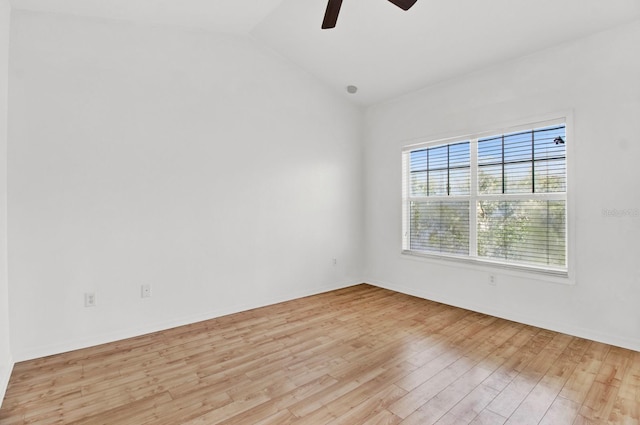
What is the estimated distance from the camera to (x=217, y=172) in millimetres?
3594

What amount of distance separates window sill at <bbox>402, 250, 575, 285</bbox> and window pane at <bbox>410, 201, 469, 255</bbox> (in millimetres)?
104

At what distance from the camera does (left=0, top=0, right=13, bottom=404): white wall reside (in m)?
2.26

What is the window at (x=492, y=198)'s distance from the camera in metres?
3.24

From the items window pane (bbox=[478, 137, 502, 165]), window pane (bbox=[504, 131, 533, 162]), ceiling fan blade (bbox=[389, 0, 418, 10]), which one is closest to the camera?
ceiling fan blade (bbox=[389, 0, 418, 10])

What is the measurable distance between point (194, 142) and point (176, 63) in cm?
80

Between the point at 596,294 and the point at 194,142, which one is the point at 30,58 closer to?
the point at 194,142

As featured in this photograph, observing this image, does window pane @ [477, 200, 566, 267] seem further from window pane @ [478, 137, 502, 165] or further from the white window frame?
window pane @ [478, 137, 502, 165]

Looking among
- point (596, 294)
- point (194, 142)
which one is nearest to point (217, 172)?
point (194, 142)

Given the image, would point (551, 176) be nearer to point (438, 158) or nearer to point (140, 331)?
point (438, 158)

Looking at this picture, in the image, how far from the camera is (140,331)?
3.10 meters

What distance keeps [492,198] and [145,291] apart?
3.82 meters

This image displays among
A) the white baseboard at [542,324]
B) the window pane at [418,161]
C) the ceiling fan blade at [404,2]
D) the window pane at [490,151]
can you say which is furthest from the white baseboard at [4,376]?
the window pane at [490,151]

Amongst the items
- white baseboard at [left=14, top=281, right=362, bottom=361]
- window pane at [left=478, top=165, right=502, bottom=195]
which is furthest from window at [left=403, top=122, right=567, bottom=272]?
white baseboard at [left=14, top=281, right=362, bottom=361]

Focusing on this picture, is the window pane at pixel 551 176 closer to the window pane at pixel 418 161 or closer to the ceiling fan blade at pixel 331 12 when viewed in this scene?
the window pane at pixel 418 161
